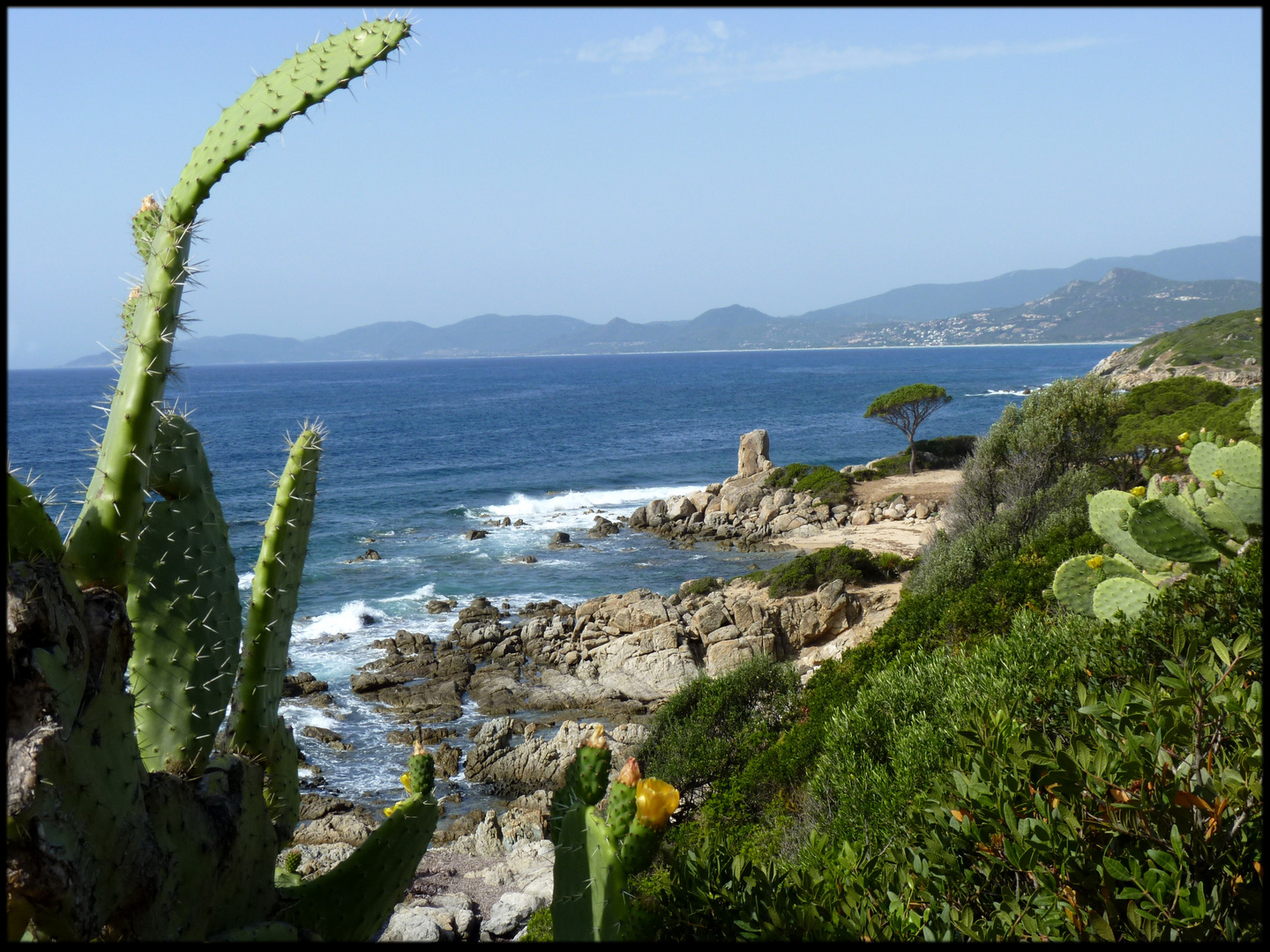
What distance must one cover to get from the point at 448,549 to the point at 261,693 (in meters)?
28.2

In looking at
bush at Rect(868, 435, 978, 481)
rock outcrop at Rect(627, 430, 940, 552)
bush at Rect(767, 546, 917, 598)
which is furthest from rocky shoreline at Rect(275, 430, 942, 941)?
bush at Rect(868, 435, 978, 481)

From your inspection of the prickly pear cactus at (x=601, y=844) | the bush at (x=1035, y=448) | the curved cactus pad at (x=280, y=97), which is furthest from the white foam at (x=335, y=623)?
the curved cactus pad at (x=280, y=97)

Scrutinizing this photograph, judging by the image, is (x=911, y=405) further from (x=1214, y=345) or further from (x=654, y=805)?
(x=654, y=805)

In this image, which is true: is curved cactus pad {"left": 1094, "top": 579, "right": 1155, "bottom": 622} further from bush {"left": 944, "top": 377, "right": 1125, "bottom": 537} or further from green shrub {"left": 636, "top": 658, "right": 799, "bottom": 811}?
bush {"left": 944, "top": 377, "right": 1125, "bottom": 537}

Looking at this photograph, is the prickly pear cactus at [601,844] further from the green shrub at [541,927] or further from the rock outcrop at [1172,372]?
the rock outcrop at [1172,372]

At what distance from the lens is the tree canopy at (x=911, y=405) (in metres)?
38.6

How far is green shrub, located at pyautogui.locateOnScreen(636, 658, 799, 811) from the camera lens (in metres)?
11.6

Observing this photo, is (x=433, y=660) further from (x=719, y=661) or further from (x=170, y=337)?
(x=170, y=337)

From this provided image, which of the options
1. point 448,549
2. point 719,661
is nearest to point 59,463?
A: point 448,549

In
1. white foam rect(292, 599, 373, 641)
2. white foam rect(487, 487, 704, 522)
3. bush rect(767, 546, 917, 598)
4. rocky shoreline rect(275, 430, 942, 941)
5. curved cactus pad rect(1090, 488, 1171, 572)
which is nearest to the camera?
curved cactus pad rect(1090, 488, 1171, 572)

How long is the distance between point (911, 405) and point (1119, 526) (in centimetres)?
3345

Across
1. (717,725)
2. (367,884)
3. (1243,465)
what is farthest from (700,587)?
(367,884)

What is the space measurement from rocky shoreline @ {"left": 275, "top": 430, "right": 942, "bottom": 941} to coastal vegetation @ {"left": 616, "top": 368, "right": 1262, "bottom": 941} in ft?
9.53

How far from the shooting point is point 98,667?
1.78 m
